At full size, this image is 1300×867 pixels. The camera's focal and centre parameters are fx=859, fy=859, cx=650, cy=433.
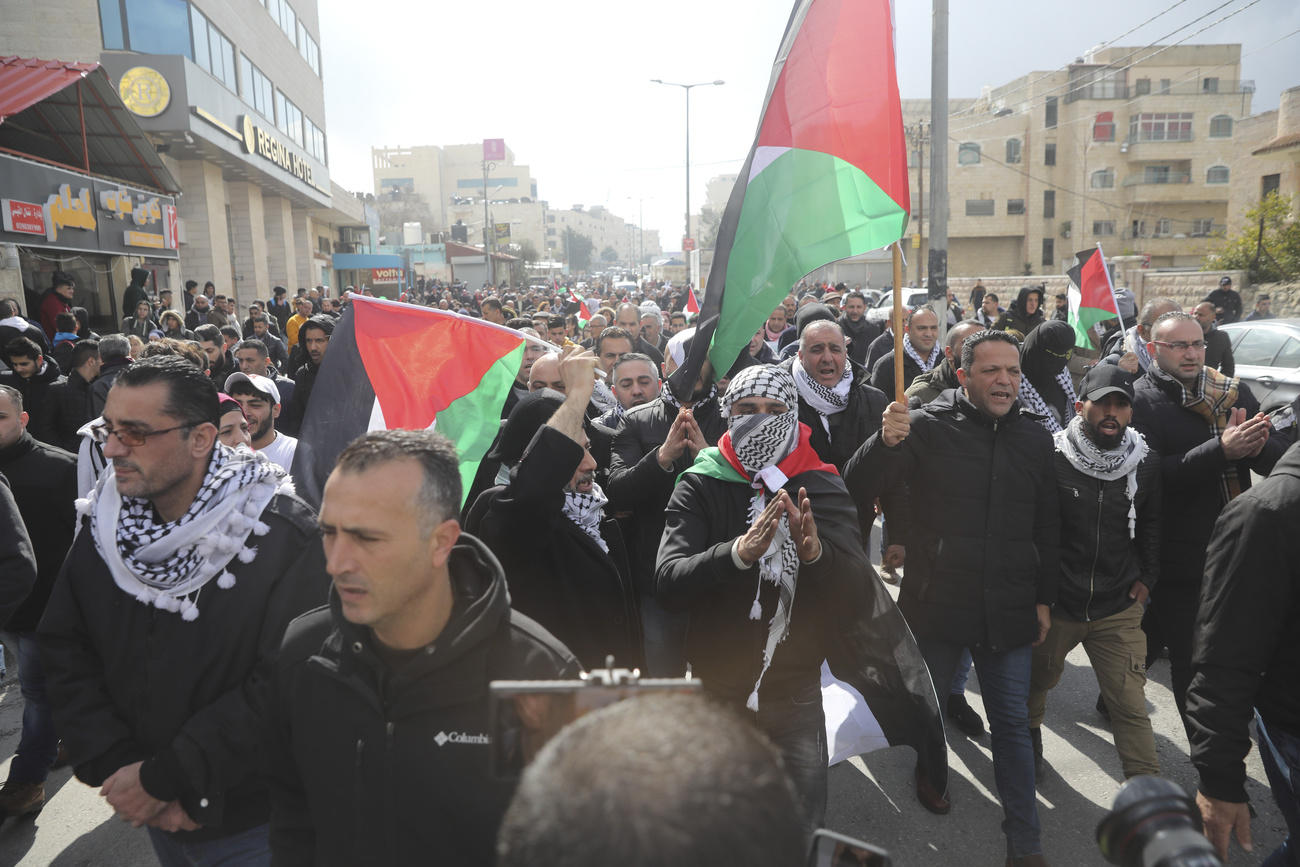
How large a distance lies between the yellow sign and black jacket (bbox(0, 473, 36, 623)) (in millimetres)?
21723

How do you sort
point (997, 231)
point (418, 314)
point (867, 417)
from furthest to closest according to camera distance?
1. point (997, 231)
2. point (867, 417)
3. point (418, 314)

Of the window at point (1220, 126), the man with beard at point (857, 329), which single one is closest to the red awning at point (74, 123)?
the man with beard at point (857, 329)

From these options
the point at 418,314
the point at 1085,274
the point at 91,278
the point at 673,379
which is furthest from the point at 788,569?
the point at 91,278

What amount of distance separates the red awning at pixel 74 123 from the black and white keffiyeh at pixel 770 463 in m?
13.3

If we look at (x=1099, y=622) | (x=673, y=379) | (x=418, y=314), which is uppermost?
(x=418, y=314)

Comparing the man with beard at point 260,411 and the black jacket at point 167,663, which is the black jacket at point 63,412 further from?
the black jacket at point 167,663

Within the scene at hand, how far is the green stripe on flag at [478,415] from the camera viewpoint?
3.67 meters

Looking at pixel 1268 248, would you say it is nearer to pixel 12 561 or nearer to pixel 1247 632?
pixel 1247 632

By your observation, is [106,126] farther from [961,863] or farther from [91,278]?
[961,863]

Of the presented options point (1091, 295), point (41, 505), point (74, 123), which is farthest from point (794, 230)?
point (74, 123)

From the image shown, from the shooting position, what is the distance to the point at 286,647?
200cm

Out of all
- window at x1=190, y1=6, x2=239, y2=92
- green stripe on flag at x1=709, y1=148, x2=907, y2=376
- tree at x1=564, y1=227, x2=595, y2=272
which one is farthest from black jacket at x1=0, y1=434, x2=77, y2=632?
tree at x1=564, y1=227, x2=595, y2=272

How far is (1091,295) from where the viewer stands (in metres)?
8.46

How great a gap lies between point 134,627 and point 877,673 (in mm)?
2350
